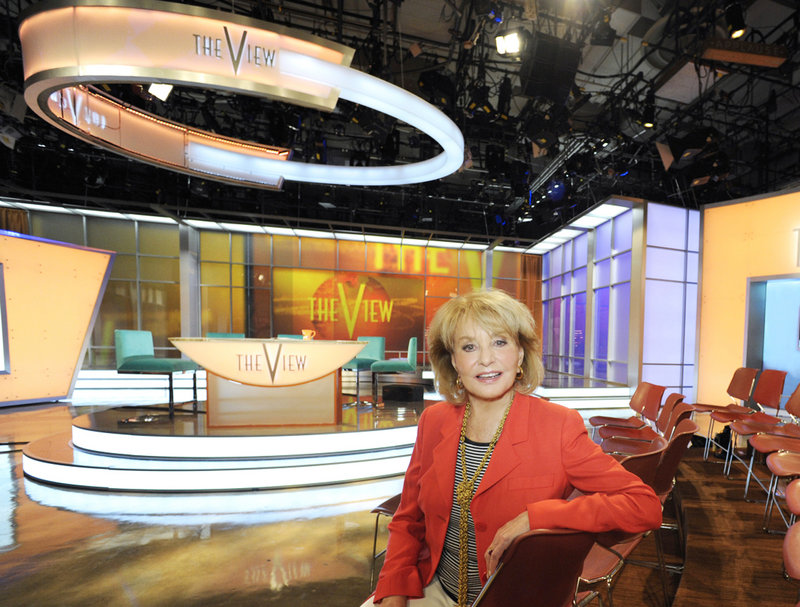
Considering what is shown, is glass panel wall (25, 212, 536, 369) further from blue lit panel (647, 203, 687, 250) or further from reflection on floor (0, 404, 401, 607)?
reflection on floor (0, 404, 401, 607)

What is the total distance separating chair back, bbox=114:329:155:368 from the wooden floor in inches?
222

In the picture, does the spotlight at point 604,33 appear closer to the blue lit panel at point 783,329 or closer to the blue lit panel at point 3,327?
the blue lit panel at point 783,329

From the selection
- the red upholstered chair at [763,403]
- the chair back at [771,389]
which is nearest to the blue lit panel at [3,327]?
the red upholstered chair at [763,403]

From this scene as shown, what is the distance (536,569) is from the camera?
2.68ft

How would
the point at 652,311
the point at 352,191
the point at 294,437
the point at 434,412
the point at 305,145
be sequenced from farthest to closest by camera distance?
the point at 352,191, the point at 305,145, the point at 652,311, the point at 294,437, the point at 434,412

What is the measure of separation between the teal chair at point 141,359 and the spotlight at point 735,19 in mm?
7885

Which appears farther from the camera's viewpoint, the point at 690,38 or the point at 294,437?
the point at 690,38

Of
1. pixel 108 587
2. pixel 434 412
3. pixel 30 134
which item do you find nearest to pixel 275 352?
pixel 108 587

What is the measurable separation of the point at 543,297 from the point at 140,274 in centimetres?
1351

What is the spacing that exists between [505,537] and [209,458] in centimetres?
374

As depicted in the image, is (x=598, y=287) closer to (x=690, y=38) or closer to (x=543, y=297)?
(x=543, y=297)

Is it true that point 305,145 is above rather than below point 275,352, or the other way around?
above

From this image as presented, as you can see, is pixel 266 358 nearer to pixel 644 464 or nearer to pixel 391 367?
pixel 391 367

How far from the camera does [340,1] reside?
5203 mm
